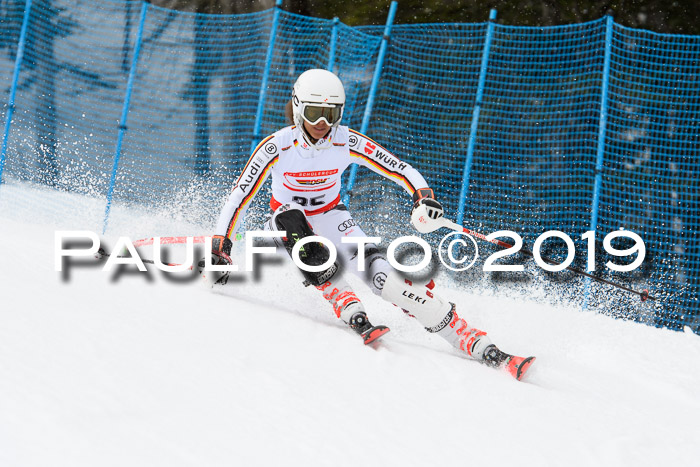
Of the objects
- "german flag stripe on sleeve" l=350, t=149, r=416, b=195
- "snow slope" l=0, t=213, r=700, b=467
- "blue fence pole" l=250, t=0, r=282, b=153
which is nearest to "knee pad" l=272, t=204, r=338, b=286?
"snow slope" l=0, t=213, r=700, b=467

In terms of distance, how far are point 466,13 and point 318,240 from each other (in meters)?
7.11

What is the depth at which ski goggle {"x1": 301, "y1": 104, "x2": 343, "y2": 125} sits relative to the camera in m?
3.95

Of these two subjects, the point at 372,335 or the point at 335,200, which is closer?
the point at 372,335

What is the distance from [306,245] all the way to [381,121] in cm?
337

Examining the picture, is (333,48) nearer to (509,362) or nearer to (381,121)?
(381,121)

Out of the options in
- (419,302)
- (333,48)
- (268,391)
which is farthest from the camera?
(333,48)

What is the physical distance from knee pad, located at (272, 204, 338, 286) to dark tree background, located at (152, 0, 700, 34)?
6.60 meters

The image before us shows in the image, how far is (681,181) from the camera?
6.96 m

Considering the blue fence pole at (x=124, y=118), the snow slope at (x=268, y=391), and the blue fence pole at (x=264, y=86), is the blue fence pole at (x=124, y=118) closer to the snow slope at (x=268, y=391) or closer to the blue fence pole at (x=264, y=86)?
the blue fence pole at (x=264, y=86)

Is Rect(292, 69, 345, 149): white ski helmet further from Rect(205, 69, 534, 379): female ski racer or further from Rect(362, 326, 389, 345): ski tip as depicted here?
Rect(362, 326, 389, 345): ski tip

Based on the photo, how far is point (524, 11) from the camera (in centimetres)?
949

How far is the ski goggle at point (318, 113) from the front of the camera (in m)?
3.95

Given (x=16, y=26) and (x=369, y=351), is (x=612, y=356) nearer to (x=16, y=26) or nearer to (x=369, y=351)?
(x=369, y=351)

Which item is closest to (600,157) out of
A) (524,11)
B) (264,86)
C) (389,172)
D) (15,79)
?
(389,172)
